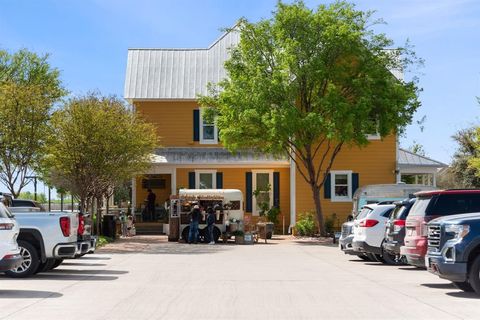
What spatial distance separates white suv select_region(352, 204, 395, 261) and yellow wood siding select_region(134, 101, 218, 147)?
66.2ft

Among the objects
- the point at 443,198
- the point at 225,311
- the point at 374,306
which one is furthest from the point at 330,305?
the point at 443,198

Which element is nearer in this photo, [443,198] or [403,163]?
[443,198]

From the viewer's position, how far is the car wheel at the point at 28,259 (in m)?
17.3

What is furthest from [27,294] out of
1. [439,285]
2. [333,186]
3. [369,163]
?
[369,163]

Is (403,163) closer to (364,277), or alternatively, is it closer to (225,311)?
(364,277)

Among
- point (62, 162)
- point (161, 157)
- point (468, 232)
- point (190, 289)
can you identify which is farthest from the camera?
point (161, 157)

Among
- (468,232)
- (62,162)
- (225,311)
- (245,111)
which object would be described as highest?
(245,111)

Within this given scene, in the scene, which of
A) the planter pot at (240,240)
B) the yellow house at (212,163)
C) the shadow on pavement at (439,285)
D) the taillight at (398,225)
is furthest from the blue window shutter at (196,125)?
the shadow on pavement at (439,285)

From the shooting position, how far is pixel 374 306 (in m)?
12.8

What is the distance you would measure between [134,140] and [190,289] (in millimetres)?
16790

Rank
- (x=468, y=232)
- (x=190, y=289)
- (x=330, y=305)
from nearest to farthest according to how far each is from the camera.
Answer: (x=330, y=305) < (x=468, y=232) < (x=190, y=289)

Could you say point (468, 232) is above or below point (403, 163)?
below

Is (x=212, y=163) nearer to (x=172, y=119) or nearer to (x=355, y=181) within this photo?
(x=172, y=119)

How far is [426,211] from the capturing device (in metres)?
16.2
